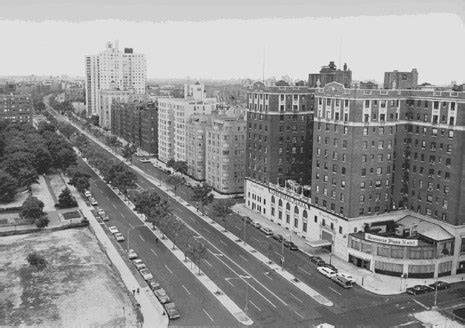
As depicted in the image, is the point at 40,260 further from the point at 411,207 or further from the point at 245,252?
the point at 411,207

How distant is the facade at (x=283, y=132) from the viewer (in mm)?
127500

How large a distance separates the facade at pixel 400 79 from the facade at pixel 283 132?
2291cm

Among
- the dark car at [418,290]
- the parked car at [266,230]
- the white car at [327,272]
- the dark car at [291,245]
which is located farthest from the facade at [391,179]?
the parked car at [266,230]

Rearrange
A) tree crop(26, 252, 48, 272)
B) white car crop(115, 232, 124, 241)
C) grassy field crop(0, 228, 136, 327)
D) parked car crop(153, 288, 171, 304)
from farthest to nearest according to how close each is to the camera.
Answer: white car crop(115, 232, 124, 241) → tree crop(26, 252, 48, 272) → parked car crop(153, 288, 171, 304) → grassy field crop(0, 228, 136, 327)

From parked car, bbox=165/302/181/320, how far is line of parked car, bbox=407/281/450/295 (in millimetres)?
39862

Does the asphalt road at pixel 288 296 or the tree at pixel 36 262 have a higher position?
the tree at pixel 36 262

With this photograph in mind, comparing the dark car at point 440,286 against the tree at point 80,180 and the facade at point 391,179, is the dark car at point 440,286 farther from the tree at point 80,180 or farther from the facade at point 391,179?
the tree at point 80,180

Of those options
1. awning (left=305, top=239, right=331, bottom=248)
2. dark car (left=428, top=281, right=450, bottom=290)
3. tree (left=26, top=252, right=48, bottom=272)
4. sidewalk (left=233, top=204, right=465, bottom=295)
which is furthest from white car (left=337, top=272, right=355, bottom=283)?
tree (left=26, top=252, right=48, bottom=272)

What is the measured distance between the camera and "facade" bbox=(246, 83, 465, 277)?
95.6 meters

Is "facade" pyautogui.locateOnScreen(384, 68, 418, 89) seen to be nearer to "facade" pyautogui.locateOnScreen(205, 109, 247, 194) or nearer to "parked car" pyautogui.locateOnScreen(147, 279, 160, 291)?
"facade" pyautogui.locateOnScreen(205, 109, 247, 194)

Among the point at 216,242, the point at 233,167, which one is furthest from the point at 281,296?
the point at 233,167

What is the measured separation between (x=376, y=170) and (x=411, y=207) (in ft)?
37.1

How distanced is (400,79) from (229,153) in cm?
5918

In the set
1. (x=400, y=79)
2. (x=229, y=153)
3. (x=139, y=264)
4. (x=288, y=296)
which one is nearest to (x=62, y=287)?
(x=139, y=264)
